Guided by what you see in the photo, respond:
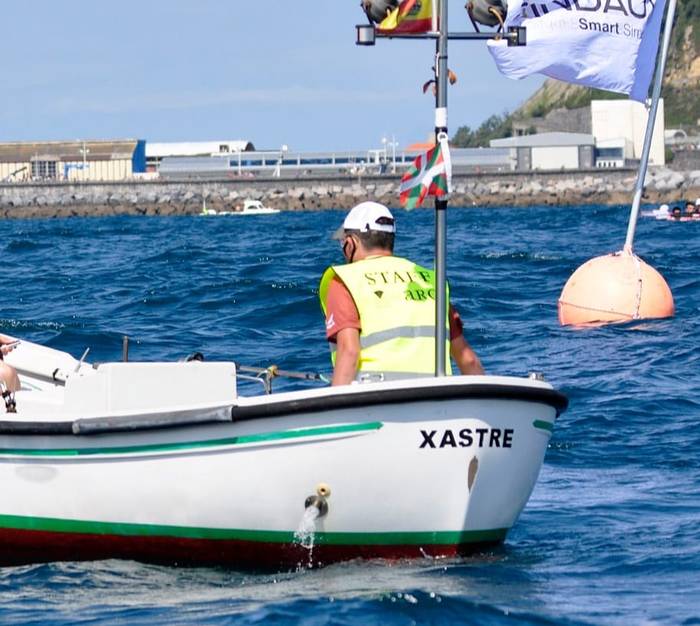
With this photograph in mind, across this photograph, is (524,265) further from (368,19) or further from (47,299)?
(368,19)

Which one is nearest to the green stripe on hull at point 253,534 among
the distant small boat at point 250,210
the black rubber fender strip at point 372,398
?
the black rubber fender strip at point 372,398

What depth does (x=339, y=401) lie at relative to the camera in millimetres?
7340

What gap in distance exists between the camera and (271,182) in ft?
334

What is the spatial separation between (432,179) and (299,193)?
91442mm

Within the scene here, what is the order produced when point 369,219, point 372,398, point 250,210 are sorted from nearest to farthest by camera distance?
point 372,398 < point 369,219 < point 250,210

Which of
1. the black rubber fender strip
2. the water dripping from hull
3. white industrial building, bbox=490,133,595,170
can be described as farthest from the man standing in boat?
white industrial building, bbox=490,133,595,170

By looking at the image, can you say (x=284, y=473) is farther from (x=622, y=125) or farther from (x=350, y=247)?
(x=622, y=125)

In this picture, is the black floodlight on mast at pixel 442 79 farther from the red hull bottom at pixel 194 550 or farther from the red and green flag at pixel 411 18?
the red hull bottom at pixel 194 550

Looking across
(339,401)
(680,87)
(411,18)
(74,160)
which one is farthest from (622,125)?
(339,401)

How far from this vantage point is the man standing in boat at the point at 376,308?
778 cm

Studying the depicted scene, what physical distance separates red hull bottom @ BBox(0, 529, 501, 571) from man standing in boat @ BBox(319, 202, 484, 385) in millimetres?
833

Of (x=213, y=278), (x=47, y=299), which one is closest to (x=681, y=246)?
(x=213, y=278)

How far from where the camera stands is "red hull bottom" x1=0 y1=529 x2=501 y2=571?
773cm

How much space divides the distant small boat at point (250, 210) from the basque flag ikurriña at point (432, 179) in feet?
264
